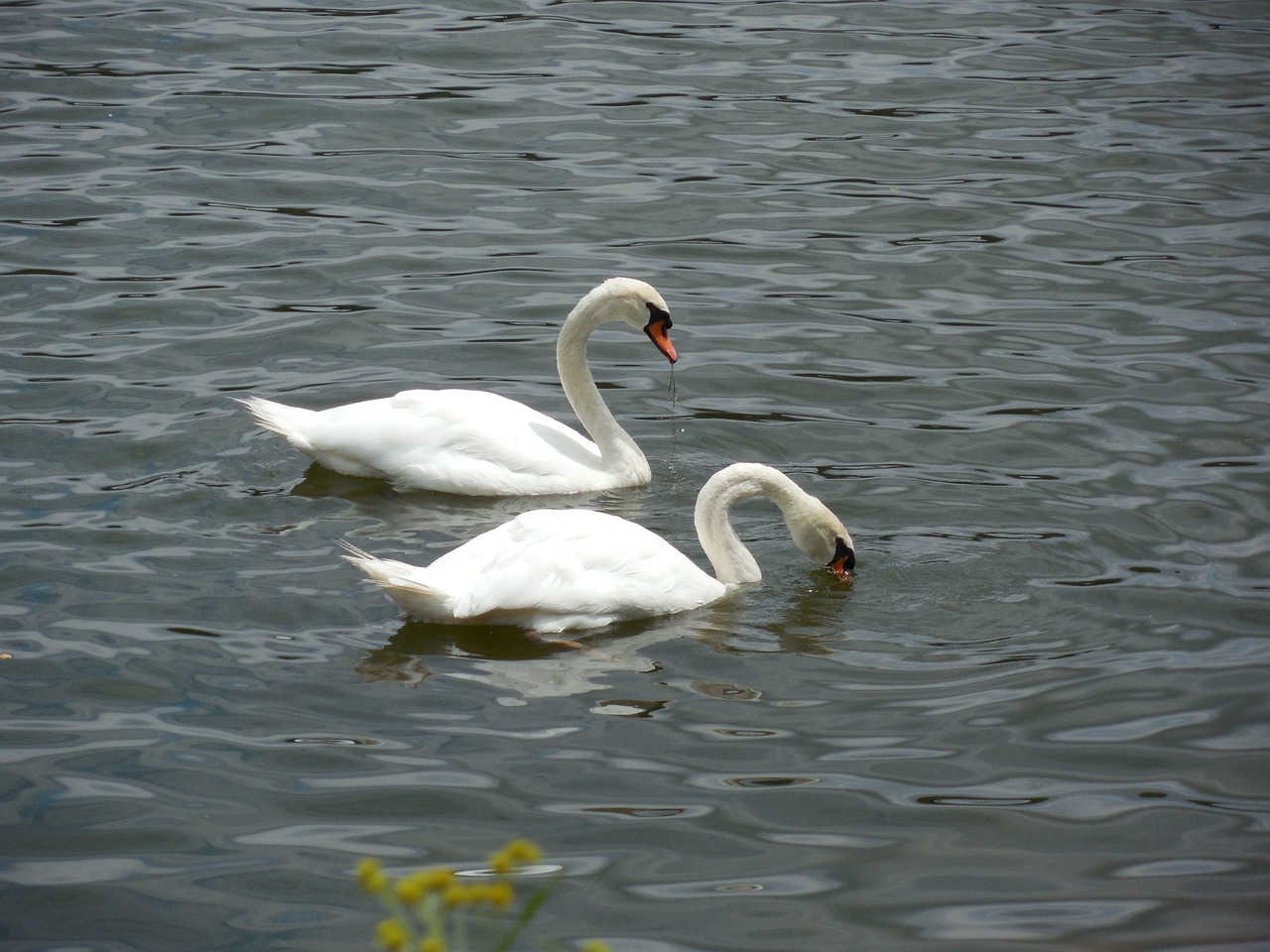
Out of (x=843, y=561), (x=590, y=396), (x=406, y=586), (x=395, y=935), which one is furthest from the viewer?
(x=590, y=396)

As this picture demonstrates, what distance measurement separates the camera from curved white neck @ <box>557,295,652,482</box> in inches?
351

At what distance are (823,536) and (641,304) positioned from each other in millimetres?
2188

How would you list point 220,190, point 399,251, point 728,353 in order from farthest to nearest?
1. point 220,190
2. point 399,251
3. point 728,353

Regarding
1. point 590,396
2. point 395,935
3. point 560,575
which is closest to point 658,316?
point 590,396

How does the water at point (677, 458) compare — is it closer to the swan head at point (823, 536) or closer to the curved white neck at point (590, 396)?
the swan head at point (823, 536)

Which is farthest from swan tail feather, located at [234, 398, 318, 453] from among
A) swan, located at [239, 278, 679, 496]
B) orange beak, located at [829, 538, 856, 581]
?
orange beak, located at [829, 538, 856, 581]

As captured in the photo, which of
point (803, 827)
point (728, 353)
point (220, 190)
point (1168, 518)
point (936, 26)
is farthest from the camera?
point (936, 26)

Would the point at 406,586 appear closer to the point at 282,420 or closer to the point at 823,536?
the point at 823,536

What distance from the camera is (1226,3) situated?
690 inches

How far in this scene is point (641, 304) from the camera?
9.27 metres

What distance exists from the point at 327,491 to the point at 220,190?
16.6 feet

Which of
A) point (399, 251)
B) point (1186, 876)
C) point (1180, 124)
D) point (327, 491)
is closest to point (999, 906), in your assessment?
point (1186, 876)

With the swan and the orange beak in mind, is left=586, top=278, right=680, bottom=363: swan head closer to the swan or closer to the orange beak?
the swan

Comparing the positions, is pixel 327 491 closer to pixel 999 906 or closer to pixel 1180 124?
pixel 999 906
